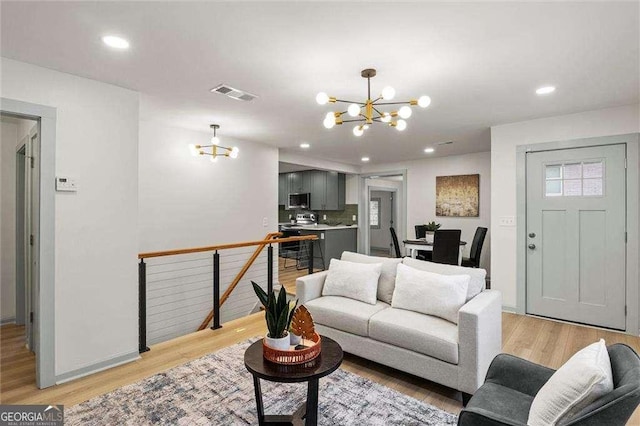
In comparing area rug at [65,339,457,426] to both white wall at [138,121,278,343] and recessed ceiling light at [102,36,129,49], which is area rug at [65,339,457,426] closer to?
white wall at [138,121,278,343]

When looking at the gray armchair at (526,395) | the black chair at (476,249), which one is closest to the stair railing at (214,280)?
the black chair at (476,249)

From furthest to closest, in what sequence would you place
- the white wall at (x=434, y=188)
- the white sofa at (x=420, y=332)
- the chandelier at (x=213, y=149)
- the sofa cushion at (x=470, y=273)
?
the white wall at (x=434, y=188) < the chandelier at (x=213, y=149) < the sofa cushion at (x=470, y=273) < the white sofa at (x=420, y=332)

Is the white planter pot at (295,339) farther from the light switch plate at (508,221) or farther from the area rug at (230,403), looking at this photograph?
the light switch plate at (508,221)

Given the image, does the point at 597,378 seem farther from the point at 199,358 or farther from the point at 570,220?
the point at 570,220

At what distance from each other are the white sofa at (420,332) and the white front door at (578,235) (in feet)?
5.89

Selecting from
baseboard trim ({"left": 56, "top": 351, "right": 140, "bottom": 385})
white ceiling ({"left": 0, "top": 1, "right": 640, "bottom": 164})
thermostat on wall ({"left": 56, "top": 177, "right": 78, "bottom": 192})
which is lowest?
baseboard trim ({"left": 56, "top": 351, "right": 140, "bottom": 385})

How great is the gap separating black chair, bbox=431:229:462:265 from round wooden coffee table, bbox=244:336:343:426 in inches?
123

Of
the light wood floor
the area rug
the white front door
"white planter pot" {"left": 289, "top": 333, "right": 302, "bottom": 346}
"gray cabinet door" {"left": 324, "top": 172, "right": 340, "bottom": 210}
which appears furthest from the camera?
"gray cabinet door" {"left": 324, "top": 172, "right": 340, "bottom": 210}

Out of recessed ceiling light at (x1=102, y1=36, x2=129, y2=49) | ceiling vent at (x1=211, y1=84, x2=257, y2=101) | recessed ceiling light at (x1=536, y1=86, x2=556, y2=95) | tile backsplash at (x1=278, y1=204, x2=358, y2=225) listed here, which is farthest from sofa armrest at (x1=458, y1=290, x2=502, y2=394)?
tile backsplash at (x1=278, y1=204, x2=358, y2=225)

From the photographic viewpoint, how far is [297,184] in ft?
29.1

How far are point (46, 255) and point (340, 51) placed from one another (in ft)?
8.84

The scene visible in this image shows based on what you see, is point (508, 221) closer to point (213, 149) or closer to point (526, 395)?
point (526, 395)

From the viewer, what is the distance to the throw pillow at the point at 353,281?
3.12m
